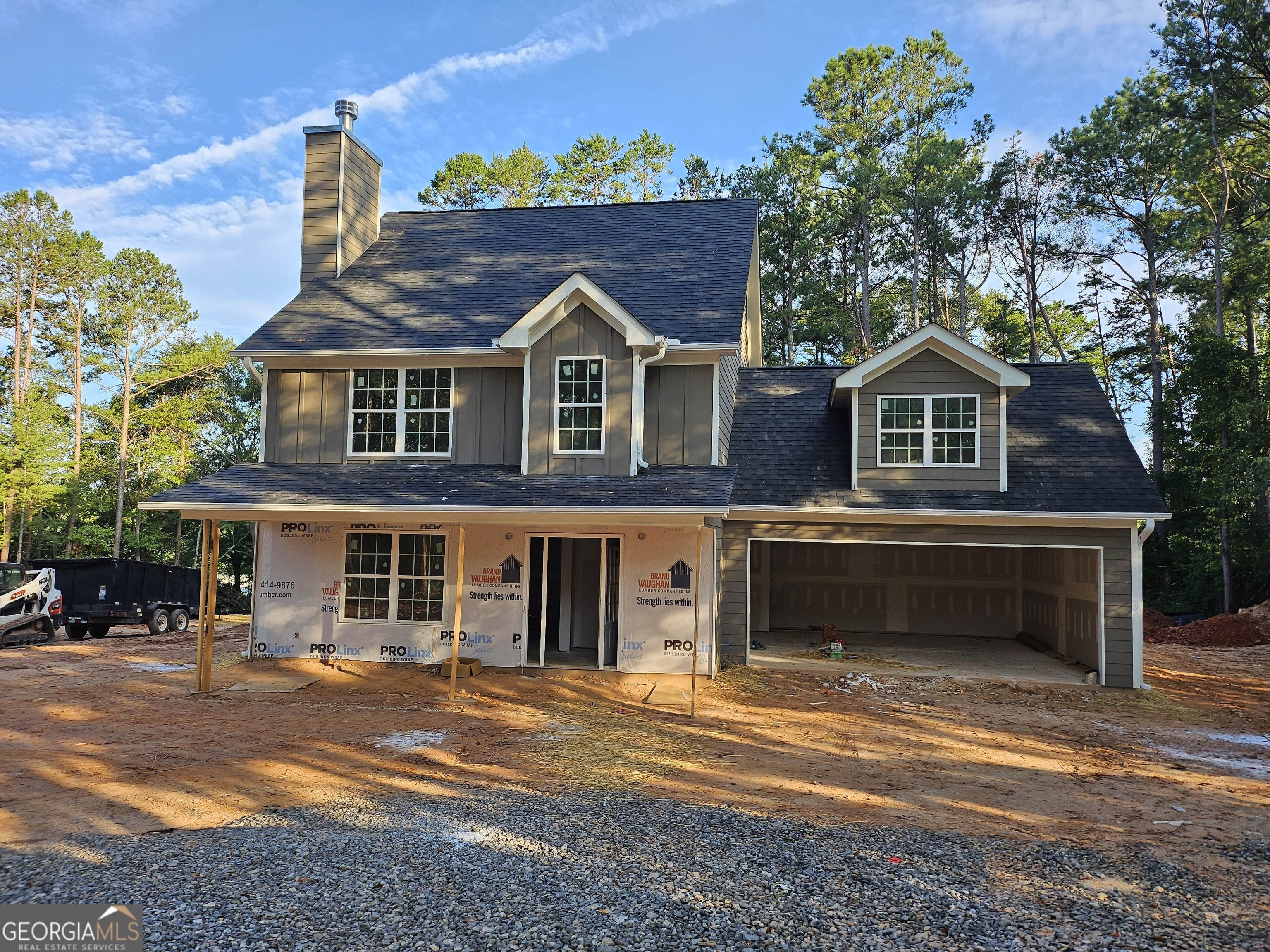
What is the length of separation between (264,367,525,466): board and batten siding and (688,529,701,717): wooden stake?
142 inches

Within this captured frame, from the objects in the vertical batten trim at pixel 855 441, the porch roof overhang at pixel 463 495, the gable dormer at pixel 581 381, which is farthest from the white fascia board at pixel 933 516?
the gable dormer at pixel 581 381

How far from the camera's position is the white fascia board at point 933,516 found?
11.8m

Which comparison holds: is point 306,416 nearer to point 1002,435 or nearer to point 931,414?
point 931,414

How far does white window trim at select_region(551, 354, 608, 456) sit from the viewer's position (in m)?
12.3

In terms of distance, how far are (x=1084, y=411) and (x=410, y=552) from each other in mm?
11970

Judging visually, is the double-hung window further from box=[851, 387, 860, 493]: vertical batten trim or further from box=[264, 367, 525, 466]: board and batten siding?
box=[851, 387, 860, 493]: vertical batten trim

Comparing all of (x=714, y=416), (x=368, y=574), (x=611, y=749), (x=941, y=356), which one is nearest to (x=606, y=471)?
(x=714, y=416)

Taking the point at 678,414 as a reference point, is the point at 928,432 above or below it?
below

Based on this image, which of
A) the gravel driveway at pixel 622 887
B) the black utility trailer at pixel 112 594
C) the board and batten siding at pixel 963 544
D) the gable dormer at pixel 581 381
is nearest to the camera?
the gravel driveway at pixel 622 887

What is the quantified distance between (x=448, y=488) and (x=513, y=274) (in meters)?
5.28

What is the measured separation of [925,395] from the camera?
13.0 m

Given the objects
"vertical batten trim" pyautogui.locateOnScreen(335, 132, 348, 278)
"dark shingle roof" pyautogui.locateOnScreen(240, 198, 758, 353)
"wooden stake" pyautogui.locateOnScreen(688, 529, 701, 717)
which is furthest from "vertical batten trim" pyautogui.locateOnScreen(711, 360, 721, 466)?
"vertical batten trim" pyautogui.locateOnScreen(335, 132, 348, 278)

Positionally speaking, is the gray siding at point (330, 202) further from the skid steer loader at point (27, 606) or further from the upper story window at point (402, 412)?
the skid steer loader at point (27, 606)

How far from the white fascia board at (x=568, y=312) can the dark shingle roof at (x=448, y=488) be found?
2.05m
